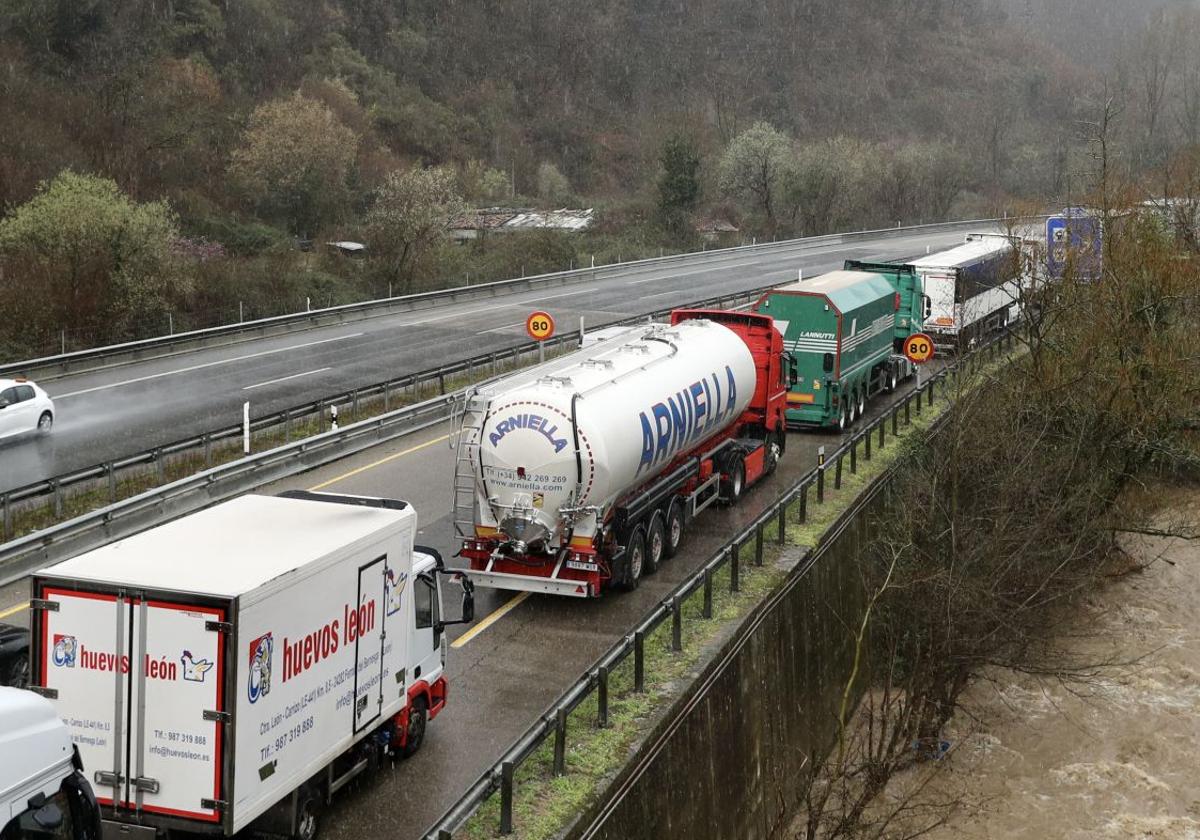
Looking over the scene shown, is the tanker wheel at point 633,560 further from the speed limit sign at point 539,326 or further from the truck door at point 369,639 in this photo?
the speed limit sign at point 539,326

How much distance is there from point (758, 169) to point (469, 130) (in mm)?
20967

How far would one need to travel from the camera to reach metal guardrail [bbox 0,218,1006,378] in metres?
34.2

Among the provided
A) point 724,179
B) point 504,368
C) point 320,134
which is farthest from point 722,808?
point 724,179

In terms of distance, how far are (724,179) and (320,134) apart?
3055cm

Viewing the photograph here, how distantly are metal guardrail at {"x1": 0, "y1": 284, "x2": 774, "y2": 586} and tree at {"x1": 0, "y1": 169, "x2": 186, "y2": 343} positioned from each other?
13786 millimetres

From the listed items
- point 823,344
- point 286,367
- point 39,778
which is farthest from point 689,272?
point 39,778

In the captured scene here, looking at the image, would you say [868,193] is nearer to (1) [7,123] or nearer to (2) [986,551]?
(1) [7,123]

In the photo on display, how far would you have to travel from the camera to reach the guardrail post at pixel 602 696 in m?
13.1

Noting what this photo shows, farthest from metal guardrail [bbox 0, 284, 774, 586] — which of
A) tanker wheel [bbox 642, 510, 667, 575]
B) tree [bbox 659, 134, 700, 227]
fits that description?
tree [bbox 659, 134, 700, 227]

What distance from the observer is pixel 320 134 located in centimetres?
6675

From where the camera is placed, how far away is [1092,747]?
21766mm

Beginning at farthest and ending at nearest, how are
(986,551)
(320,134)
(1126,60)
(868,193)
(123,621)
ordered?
1. (1126,60)
2. (868,193)
3. (320,134)
4. (986,551)
5. (123,621)

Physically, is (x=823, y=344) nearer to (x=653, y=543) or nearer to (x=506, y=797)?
(x=653, y=543)

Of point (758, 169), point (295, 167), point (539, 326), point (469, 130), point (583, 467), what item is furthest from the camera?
point (469, 130)
